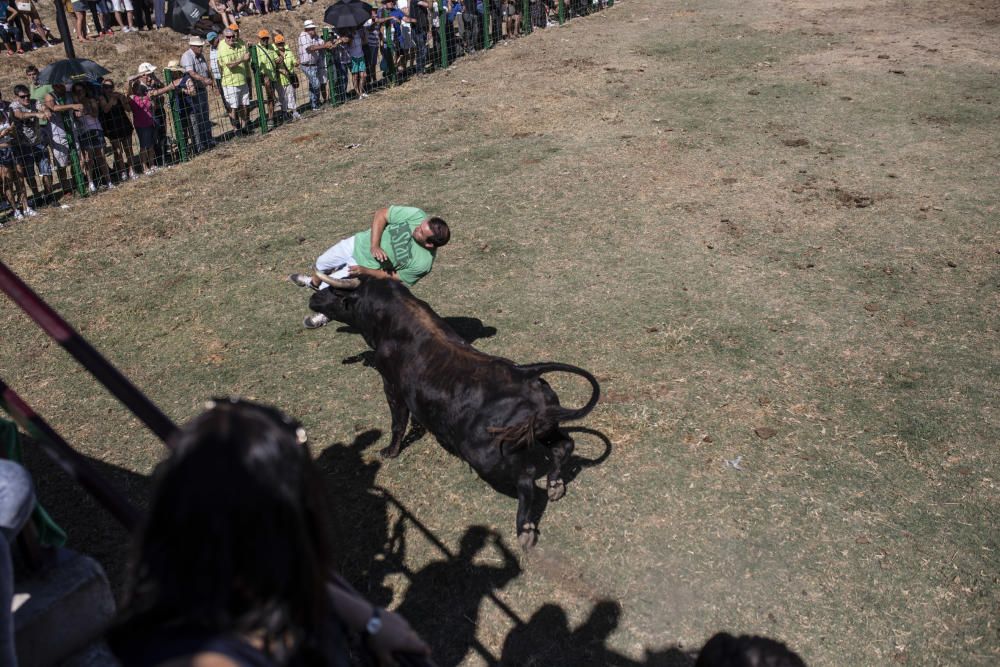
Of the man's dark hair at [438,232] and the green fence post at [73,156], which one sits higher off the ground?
the man's dark hair at [438,232]

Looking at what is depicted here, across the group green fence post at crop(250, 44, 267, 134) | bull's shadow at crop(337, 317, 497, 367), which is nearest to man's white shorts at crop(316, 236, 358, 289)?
bull's shadow at crop(337, 317, 497, 367)

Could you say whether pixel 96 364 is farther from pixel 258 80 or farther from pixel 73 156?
pixel 258 80

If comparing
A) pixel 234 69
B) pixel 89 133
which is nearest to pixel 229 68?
pixel 234 69

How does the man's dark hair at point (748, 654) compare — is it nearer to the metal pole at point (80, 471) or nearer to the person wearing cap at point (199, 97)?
the metal pole at point (80, 471)

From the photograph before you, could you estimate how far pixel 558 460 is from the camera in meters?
5.65

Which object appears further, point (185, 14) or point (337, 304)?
point (185, 14)

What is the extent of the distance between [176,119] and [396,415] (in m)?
9.30

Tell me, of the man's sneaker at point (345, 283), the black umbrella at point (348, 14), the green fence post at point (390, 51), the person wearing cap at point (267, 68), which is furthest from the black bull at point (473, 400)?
the green fence post at point (390, 51)

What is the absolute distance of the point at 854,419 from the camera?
6520 mm

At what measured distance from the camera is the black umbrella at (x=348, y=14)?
15625mm

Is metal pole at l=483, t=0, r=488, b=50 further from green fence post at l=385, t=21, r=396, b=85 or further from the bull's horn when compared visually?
the bull's horn

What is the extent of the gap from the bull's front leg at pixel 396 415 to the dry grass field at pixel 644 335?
0.21 metres

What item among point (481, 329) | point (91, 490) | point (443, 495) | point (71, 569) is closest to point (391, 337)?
point (443, 495)

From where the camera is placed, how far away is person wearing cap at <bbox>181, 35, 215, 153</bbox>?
45.4ft
